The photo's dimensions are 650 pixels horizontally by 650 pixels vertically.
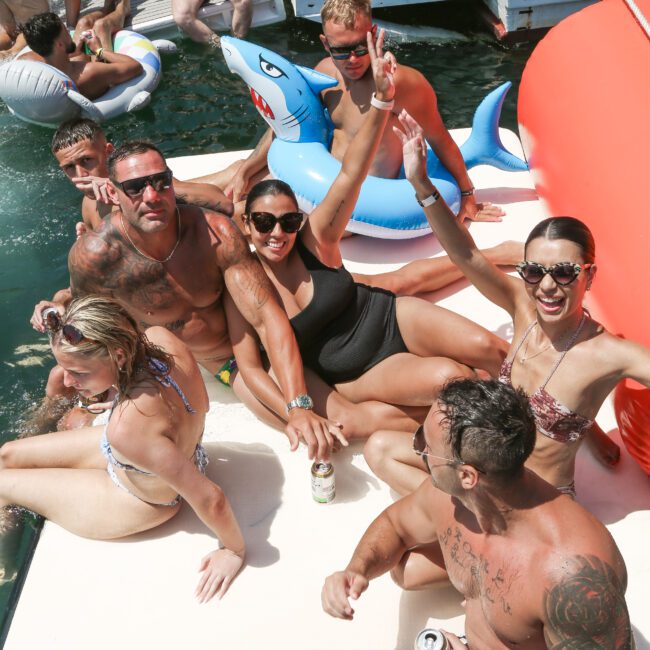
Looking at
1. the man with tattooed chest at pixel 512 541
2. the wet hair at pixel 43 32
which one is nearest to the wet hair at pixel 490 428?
the man with tattooed chest at pixel 512 541

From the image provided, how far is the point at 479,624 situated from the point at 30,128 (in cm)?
670

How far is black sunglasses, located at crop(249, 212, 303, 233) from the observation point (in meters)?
3.18

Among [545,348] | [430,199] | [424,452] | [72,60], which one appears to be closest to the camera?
[424,452]

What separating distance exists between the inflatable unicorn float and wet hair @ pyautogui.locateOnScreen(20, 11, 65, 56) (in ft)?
10.1

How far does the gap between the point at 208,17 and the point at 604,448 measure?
23.7 ft

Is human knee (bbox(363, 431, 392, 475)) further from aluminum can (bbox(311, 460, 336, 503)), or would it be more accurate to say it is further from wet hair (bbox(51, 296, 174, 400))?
wet hair (bbox(51, 296, 174, 400))

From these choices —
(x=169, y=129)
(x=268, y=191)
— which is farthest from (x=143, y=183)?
(x=169, y=129)

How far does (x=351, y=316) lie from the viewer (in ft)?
11.2

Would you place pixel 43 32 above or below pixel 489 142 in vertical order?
below

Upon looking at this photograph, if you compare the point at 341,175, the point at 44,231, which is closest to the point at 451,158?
the point at 341,175

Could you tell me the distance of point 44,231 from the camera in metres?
6.01

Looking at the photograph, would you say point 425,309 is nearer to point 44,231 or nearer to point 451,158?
point 451,158

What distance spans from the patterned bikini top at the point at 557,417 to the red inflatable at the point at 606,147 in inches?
12.7

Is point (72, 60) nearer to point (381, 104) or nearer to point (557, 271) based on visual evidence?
point (381, 104)
